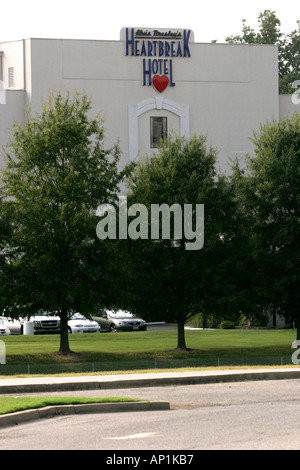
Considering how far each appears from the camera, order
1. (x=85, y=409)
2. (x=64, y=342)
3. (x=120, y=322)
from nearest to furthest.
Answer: (x=85, y=409) → (x=64, y=342) → (x=120, y=322)

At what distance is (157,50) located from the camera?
55.4 m

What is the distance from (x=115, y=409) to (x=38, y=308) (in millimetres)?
17262

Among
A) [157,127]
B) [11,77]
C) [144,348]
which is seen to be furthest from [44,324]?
[11,77]

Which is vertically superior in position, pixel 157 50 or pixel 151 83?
→ pixel 157 50

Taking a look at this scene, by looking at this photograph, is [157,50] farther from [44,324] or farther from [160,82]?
[44,324]

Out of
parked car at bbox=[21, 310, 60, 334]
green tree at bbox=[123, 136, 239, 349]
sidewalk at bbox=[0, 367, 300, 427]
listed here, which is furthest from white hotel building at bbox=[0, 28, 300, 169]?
sidewalk at bbox=[0, 367, 300, 427]

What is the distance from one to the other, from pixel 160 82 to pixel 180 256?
25086mm

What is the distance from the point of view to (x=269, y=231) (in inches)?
1315

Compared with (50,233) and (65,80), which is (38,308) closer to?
(50,233)

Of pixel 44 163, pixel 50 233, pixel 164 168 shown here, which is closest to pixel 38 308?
pixel 50 233

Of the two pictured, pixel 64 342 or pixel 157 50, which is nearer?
pixel 64 342

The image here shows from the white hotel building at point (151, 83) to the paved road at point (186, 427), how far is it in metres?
37.2

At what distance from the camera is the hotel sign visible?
54812 millimetres

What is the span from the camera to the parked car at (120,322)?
1821 inches
